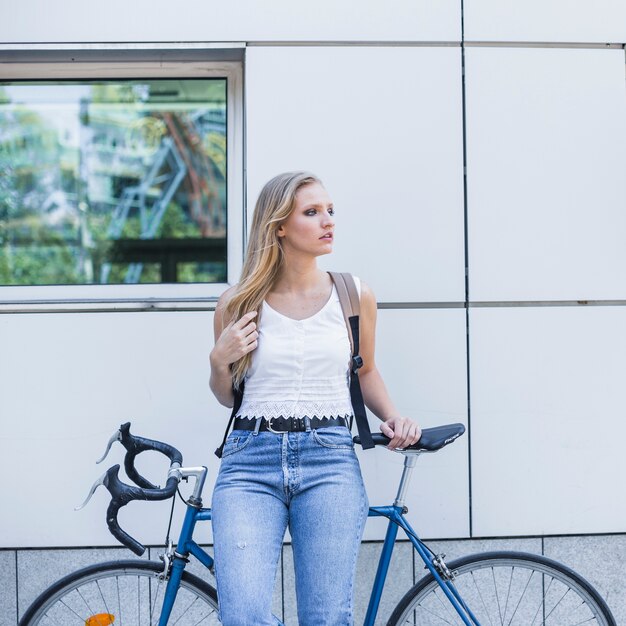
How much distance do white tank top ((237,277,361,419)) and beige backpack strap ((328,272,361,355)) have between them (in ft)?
0.25

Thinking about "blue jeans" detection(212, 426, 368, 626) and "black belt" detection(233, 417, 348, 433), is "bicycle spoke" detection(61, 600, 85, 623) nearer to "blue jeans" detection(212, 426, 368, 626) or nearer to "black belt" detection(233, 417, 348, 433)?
"blue jeans" detection(212, 426, 368, 626)

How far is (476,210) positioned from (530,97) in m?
0.58

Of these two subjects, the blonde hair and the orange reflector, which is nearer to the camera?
the blonde hair

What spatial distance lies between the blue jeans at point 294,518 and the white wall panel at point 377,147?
3.93 feet

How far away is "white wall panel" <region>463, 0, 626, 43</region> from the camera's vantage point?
3.78m

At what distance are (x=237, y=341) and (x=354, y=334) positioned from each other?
1.39 feet

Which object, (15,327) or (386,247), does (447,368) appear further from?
(15,327)

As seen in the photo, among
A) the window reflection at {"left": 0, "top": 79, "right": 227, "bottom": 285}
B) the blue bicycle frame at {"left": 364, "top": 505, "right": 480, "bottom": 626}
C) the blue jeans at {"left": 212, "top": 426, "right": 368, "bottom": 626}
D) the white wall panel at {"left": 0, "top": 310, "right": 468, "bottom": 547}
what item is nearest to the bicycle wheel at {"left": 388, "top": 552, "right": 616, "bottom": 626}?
the white wall panel at {"left": 0, "top": 310, "right": 468, "bottom": 547}

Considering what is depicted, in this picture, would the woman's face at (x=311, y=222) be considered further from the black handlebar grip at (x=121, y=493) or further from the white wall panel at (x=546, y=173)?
the white wall panel at (x=546, y=173)

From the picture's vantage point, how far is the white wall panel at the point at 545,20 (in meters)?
3.78

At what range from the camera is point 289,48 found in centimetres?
373

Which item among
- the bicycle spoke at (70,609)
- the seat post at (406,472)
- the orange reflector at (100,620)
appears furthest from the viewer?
the bicycle spoke at (70,609)

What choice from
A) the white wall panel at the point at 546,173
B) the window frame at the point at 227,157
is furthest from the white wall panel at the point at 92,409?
the white wall panel at the point at 546,173

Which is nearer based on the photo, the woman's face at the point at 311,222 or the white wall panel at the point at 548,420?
the woman's face at the point at 311,222
